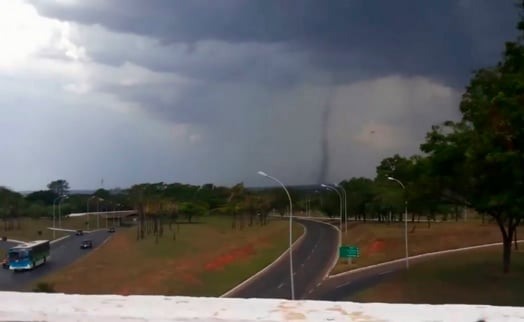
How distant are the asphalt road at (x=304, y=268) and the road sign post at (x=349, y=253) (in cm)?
93

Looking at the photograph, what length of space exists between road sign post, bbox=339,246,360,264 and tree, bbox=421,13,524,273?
503cm

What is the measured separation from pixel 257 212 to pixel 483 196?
51.8 feet

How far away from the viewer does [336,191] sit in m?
39.6

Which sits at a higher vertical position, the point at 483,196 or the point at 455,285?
the point at 483,196

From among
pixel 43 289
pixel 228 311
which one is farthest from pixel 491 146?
pixel 228 311

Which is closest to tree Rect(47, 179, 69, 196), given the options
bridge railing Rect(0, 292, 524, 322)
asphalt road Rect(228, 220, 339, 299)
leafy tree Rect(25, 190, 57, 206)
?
leafy tree Rect(25, 190, 57, 206)

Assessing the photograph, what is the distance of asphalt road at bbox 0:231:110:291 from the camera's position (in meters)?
21.5

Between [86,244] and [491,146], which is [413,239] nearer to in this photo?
[491,146]

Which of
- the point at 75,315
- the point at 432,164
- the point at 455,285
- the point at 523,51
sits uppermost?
the point at 523,51

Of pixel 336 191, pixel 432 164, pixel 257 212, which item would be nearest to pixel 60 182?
pixel 257 212

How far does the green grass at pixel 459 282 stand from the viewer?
18.8 m

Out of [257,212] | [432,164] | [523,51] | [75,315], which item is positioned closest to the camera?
[75,315]

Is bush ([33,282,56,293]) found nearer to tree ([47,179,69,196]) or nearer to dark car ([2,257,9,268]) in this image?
dark car ([2,257,9,268])

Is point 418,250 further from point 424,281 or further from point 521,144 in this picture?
point 521,144
